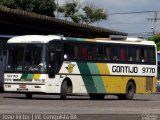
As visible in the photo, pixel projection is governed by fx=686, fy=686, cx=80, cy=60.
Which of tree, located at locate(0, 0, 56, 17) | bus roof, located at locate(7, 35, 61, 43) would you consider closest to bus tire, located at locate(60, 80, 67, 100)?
bus roof, located at locate(7, 35, 61, 43)

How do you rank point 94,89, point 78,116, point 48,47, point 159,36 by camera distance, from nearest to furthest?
point 78,116 < point 48,47 < point 94,89 < point 159,36

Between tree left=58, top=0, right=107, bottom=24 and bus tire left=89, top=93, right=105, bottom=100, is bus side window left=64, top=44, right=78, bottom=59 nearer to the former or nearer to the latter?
bus tire left=89, top=93, right=105, bottom=100

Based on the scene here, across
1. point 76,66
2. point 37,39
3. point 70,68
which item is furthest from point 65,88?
point 37,39

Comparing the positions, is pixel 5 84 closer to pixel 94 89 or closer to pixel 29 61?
pixel 29 61

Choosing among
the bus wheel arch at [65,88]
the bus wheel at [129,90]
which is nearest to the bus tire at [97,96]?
the bus wheel at [129,90]

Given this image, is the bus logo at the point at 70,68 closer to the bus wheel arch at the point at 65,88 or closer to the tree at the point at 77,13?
the bus wheel arch at the point at 65,88

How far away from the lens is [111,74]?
32.6m

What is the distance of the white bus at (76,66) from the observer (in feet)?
97.5

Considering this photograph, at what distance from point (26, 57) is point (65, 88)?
2191mm

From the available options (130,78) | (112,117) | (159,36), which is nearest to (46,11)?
(159,36)

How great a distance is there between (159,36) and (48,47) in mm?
52142

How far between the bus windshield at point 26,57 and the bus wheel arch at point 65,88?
4.05 feet

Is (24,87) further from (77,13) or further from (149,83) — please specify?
(77,13)

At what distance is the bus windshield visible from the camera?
2969cm
